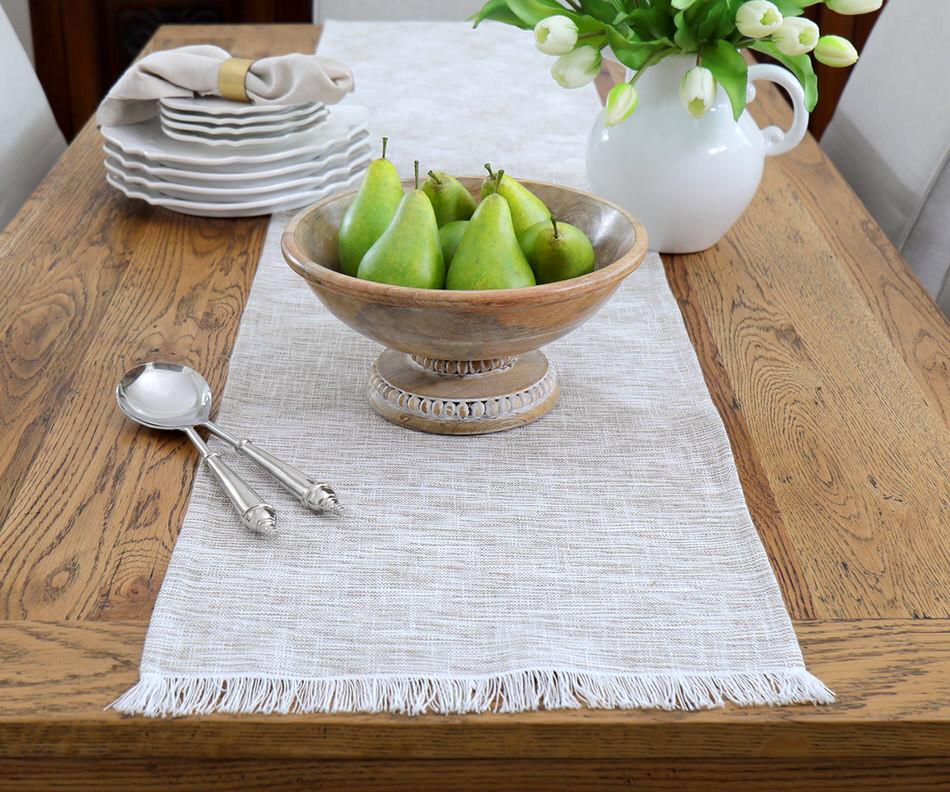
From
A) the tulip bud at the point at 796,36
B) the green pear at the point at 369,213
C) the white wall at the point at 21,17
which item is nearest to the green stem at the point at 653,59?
the tulip bud at the point at 796,36

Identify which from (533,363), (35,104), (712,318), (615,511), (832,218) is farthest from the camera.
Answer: (35,104)

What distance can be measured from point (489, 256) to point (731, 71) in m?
0.38

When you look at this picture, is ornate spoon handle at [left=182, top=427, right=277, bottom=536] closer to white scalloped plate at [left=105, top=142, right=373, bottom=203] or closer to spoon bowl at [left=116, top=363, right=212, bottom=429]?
spoon bowl at [left=116, top=363, right=212, bottom=429]

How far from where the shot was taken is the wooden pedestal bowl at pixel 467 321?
0.65m

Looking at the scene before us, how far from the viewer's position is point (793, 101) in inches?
40.6

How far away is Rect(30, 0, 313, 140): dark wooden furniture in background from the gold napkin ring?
2107mm

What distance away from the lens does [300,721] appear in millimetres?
498

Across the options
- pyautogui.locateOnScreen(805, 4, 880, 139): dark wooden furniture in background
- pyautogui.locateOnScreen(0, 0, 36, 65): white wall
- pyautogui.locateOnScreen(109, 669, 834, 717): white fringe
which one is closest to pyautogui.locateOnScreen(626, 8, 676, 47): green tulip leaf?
pyautogui.locateOnScreen(109, 669, 834, 717): white fringe

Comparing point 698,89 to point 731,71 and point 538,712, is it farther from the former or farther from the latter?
point 538,712

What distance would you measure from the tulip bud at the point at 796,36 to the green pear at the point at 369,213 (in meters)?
0.38

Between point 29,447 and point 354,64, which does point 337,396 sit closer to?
point 29,447

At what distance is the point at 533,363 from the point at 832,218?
55 cm

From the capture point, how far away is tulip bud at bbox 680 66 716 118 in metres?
0.88

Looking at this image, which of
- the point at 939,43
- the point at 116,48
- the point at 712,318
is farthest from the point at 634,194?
the point at 116,48
